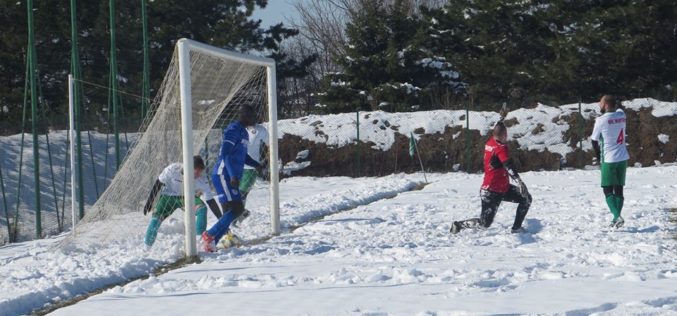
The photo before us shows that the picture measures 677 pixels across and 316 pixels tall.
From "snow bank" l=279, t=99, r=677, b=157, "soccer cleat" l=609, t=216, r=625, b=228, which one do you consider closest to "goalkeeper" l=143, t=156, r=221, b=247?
"soccer cleat" l=609, t=216, r=625, b=228

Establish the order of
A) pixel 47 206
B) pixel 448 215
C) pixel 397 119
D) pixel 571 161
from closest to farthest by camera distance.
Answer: pixel 448 215
pixel 47 206
pixel 571 161
pixel 397 119

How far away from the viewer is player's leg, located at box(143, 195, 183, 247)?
11062 mm

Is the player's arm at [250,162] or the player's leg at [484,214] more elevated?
the player's arm at [250,162]

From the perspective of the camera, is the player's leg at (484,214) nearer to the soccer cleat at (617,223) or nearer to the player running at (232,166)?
the soccer cleat at (617,223)

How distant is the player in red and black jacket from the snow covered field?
0.17 meters

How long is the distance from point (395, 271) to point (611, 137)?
4.25 metres

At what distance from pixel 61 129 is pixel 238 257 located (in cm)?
1425

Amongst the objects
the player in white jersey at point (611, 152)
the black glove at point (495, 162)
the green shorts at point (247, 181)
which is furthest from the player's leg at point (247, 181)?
the player in white jersey at point (611, 152)

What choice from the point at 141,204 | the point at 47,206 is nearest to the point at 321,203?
the point at 141,204

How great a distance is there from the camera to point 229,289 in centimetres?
788

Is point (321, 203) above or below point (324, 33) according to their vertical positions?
below

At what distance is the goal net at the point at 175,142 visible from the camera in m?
10.2

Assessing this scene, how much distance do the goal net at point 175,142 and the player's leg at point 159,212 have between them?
27cm

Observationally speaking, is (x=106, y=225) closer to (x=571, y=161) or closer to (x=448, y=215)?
(x=448, y=215)
